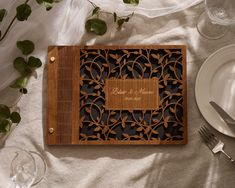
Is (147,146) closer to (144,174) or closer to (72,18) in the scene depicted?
(144,174)

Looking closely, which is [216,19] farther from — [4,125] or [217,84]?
[4,125]

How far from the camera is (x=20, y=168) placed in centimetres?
84

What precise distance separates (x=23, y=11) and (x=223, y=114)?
43cm

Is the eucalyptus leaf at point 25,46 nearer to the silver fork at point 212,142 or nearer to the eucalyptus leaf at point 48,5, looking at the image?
the eucalyptus leaf at point 48,5

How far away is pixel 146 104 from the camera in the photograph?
868 millimetres

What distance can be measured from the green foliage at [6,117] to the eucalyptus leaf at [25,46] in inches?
4.6

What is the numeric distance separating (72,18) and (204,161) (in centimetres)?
39

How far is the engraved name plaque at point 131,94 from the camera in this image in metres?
0.87

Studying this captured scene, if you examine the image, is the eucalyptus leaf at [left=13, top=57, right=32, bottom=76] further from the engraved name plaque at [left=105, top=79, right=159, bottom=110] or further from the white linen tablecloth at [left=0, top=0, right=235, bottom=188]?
the engraved name plaque at [left=105, top=79, right=159, bottom=110]

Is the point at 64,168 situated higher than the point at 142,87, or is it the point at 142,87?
the point at 142,87

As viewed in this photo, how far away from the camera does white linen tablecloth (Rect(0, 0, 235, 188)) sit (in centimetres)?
86

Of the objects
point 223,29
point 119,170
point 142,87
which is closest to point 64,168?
point 119,170

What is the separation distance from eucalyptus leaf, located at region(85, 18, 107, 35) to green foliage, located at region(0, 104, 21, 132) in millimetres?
228

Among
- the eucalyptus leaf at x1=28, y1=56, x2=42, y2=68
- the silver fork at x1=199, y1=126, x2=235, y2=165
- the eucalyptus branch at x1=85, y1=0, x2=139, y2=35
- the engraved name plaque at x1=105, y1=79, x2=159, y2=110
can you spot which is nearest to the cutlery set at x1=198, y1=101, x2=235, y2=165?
the silver fork at x1=199, y1=126, x2=235, y2=165
